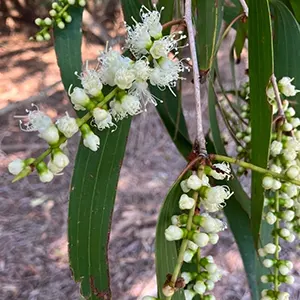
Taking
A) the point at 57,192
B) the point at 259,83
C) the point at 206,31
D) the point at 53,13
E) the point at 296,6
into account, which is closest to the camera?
the point at 259,83

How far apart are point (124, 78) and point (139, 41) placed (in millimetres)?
106

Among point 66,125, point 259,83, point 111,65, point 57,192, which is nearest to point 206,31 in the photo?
point 259,83

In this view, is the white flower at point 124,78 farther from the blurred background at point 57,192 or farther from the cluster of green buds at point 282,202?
the blurred background at point 57,192

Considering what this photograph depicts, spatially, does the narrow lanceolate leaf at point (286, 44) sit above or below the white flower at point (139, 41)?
below

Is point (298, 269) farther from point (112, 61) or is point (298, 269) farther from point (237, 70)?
point (112, 61)

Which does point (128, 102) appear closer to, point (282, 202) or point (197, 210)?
point (197, 210)

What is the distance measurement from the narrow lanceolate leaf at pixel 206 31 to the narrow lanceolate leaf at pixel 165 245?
24cm

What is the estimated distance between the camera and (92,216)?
84 cm

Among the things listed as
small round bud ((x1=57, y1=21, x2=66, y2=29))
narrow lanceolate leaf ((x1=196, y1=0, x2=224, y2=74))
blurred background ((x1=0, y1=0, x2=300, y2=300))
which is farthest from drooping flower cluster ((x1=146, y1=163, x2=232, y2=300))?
blurred background ((x1=0, y1=0, x2=300, y2=300))

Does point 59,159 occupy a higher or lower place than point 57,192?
higher

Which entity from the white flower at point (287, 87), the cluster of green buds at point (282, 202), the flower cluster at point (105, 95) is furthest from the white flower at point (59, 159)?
the white flower at point (287, 87)

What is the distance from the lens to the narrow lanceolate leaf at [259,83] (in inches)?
30.1

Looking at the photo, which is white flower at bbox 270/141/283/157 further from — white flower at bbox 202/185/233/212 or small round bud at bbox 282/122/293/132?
white flower at bbox 202/185/233/212

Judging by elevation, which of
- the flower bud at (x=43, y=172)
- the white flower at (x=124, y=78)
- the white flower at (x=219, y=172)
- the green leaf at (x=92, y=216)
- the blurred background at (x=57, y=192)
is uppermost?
the white flower at (x=124, y=78)
